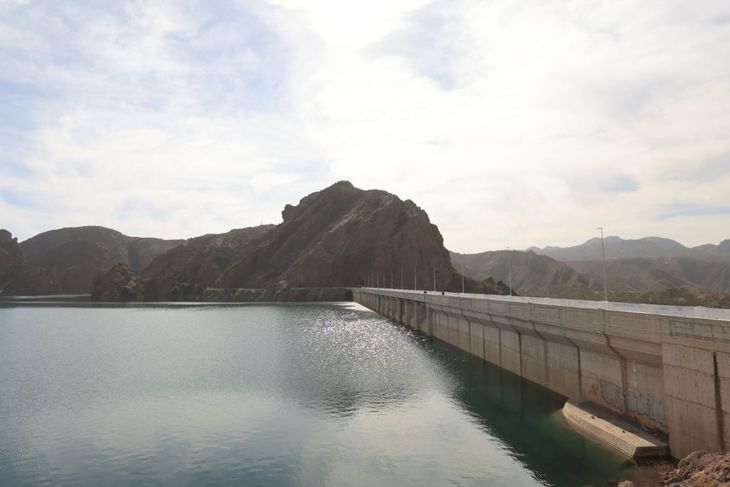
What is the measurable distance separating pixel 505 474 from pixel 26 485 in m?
19.8

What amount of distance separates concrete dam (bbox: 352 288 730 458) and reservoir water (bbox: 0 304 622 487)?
8.49 ft

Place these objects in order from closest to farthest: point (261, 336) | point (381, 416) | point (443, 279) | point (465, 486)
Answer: point (465, 486) < point (381, 416) < point (261, 336) < point (443, 279)

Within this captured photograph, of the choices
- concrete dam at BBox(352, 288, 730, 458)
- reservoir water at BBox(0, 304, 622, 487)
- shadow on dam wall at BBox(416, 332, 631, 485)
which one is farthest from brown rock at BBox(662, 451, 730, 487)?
reservoir water at BBox(0, 304, 622, 487)

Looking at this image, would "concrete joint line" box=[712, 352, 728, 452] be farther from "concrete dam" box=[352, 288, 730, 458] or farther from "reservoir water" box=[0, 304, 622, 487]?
"reservoir water" box=[0, 304, 622, 487]

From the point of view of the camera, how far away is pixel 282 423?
1110 inches

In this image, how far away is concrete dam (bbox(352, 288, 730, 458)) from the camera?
17969 millimetres

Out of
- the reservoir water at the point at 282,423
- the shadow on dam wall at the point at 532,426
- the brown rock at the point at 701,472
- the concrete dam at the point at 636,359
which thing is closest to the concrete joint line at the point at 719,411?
the concrete dam at the point at 636,359

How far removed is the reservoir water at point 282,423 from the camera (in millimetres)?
20812

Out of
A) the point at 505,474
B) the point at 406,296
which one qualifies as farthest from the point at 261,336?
the point at 505,474

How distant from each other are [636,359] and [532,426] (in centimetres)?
741

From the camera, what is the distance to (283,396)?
3509cm

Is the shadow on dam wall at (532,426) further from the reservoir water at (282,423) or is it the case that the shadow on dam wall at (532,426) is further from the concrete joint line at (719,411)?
the concrete joint line at (719,411)

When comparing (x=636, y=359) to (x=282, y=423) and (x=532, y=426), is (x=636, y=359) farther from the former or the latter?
(x=282, y=423)

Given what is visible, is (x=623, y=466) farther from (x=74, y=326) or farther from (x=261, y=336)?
(x=74, y=326)
